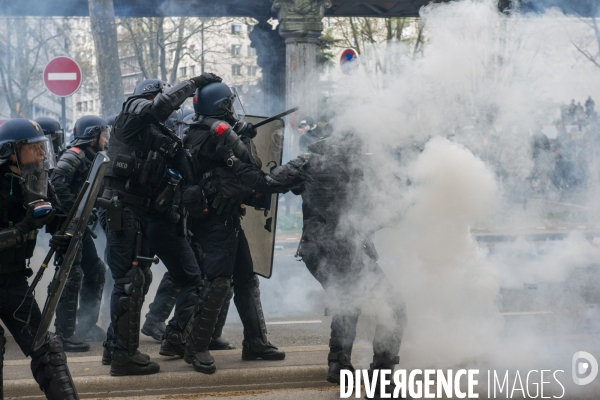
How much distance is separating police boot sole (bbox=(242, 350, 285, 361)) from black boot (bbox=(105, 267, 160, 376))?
70 cm

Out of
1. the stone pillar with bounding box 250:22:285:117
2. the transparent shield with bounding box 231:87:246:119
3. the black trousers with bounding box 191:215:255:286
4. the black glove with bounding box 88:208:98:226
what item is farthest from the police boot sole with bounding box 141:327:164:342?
the stone pillar with bounding box 250:22:285:117

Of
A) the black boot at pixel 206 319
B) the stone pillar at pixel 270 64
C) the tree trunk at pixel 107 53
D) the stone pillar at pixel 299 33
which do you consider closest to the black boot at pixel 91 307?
the black boot at pixel 206 319

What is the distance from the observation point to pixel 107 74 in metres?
12.1

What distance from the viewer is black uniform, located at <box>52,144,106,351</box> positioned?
5965 millimetres

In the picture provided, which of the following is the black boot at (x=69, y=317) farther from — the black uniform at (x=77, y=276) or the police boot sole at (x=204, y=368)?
the police boot sole at (x=204, y=368)

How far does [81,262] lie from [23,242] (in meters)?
2.42

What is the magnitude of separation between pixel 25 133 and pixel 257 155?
1.91 m

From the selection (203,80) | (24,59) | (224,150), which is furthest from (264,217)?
(24,59)

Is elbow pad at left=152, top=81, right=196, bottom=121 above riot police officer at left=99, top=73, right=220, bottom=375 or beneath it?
above

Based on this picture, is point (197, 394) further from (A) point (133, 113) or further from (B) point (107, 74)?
(B) point (107, 74)

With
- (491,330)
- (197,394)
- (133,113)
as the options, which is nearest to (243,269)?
(197,394)

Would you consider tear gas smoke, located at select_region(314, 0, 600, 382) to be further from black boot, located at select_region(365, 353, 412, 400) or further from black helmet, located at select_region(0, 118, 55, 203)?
black helmet, located at select_region(0, 118, 55, 203)

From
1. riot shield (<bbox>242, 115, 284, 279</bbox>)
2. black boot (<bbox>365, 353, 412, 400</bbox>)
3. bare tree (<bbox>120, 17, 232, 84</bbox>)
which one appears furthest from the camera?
bare tree (<bbox>120, 17, 232, 84</bbox>)

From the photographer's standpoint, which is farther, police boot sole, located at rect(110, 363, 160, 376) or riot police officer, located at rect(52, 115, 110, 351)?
riot police officer, located at rect(52, 115, 110, 351)
